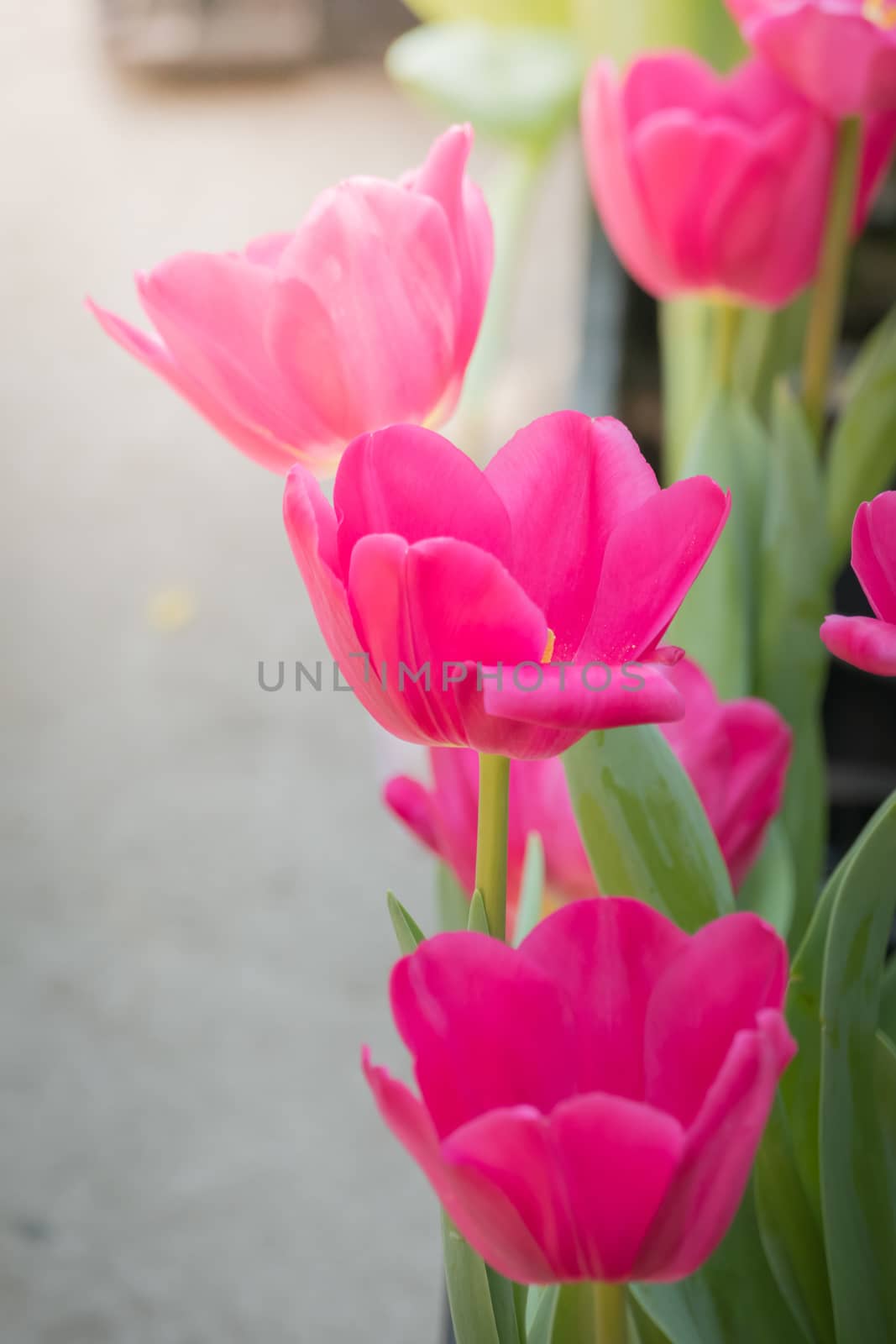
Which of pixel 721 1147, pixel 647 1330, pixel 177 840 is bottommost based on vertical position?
pixel 177 840

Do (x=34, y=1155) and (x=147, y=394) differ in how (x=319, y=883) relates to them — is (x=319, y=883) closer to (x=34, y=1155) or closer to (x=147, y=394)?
(x=34, y=1155)

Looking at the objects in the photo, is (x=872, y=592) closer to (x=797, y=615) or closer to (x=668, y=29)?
(x=797, y=615)

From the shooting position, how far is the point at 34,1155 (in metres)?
1.09

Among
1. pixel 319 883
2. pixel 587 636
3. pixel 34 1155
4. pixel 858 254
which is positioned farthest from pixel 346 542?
pixel 319 883

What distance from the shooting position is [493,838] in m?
0.23

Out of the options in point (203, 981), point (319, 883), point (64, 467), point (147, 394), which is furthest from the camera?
point (147, 394)

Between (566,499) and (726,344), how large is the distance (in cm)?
28

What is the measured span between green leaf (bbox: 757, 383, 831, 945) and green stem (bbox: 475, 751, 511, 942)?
24cm

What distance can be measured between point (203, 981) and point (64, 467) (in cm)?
92

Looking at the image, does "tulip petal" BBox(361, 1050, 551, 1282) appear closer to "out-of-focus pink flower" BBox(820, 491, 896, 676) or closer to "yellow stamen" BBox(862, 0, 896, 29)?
"out-of-focus pink flower" BBox(820, 491, 896, 676)

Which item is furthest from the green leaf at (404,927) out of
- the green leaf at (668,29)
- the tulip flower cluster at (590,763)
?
the green leaf at (668,29)

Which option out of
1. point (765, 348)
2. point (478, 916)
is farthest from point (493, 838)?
point (765, 348)

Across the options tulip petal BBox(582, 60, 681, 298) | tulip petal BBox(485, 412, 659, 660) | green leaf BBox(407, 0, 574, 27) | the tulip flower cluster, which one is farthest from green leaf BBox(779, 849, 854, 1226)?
green leaf BBox(407, 0, 574, 27)

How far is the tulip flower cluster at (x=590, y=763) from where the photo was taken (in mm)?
182
